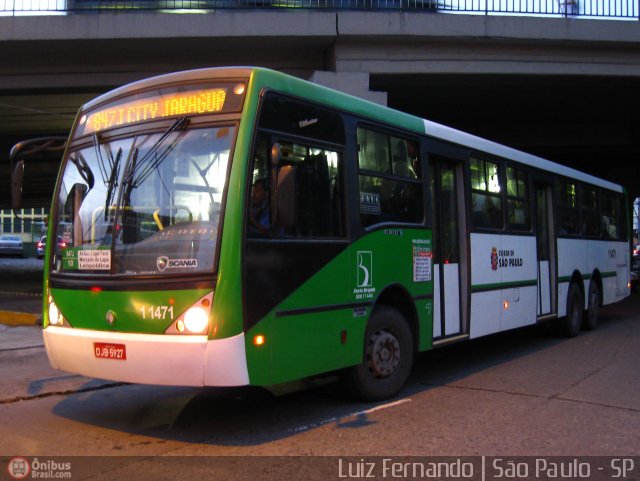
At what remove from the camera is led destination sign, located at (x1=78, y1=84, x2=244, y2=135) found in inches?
202

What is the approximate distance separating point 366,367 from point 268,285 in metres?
1.68

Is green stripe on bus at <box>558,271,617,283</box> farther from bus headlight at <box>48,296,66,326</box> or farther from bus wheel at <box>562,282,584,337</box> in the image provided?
bus headlight at <box>48,296,66,326</box>

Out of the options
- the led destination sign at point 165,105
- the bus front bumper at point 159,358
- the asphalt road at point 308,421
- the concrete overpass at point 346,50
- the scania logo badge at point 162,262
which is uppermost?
the concrete overpass at point 346,50

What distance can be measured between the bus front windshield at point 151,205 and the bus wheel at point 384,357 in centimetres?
207

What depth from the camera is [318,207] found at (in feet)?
18.5

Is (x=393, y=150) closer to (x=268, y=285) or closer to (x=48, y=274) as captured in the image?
(x=268, y=285)

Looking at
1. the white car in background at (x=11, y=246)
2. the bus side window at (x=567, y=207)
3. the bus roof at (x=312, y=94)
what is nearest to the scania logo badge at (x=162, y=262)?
the bus roof at (x=312, y=94)

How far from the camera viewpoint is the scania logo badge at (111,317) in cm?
510

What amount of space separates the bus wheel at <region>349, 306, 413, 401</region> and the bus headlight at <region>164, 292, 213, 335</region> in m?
1.87

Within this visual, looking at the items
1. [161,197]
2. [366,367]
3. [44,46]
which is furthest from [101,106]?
[44,46]

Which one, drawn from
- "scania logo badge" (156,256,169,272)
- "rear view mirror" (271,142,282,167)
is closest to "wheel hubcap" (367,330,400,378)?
"rear view mirror" (271,142,282,167)

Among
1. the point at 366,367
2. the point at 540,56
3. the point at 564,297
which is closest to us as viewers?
the point at 366,367

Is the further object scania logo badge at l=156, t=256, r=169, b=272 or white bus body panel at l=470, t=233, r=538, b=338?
white bus body panel at l=470, t=233, r=538, b=338

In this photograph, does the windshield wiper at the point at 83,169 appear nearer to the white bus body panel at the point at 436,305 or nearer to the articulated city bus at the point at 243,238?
the articulated city bus at the point at 243,238
